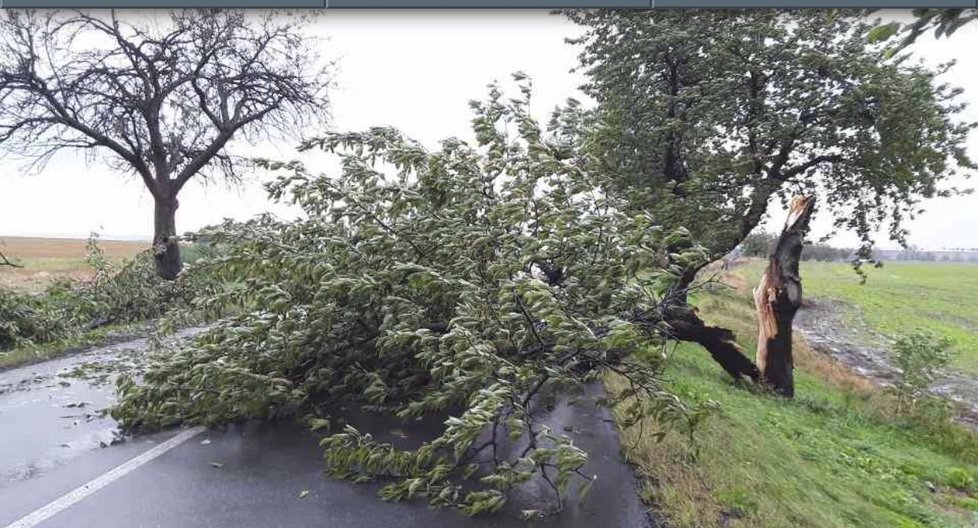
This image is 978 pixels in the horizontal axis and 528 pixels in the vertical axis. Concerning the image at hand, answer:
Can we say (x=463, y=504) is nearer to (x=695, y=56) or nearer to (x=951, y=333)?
(x=695, y=56)

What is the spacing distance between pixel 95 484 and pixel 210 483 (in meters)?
0.52

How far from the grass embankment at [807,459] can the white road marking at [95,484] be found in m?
2.59

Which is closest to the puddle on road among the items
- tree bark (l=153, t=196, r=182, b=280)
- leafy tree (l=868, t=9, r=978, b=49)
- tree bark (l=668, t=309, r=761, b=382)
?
tree bark (l=153, t=196, r=182, b=280)

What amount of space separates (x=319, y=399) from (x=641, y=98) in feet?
18.0

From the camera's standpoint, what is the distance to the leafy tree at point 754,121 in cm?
670

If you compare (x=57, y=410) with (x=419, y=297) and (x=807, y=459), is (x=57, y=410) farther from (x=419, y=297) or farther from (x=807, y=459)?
(x=807, y=459)

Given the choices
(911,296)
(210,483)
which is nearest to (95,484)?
(210,483)

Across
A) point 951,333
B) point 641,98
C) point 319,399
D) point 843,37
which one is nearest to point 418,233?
point 319,399

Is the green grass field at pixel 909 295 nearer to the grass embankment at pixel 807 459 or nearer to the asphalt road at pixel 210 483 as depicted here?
the grass embankment at pixel 807 459

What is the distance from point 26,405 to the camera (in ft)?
13.5

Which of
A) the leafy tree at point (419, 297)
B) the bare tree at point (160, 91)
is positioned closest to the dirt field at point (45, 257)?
the bare tree at point (160, 91)

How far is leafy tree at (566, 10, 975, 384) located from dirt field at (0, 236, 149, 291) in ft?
20.3

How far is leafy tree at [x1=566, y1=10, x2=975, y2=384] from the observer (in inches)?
264

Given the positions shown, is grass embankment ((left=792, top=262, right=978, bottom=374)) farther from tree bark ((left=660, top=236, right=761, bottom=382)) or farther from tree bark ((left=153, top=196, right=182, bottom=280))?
tree bark ((left=153, top=196, right=182, bottom=280))
